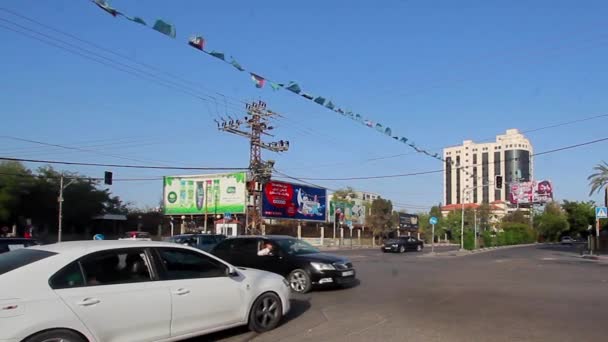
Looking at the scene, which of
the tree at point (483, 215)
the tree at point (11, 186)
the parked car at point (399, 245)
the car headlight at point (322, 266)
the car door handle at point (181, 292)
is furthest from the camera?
the tree at point (483, 215)

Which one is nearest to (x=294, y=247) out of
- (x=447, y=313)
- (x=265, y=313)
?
(x=447, y=313)

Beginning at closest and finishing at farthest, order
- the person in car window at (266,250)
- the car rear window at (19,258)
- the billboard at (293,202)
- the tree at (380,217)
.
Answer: the car rear window at (19,258)
the person in car window at (266,250)
the billboard at (293,202)
the tree at (380,217)

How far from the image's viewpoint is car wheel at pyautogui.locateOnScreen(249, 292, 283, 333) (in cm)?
804

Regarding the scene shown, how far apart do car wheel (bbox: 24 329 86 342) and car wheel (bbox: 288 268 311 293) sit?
7458 mm

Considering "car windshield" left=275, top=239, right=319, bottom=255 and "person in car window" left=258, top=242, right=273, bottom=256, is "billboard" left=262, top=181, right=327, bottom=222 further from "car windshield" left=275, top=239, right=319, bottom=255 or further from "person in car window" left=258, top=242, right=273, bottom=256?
"person in car window" left=258, top=242, right=273, bottom=256

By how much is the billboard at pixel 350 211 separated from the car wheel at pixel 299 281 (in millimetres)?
53361

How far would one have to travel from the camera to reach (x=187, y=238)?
22.6 metres

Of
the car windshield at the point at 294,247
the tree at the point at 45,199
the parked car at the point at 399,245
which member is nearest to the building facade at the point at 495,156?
the parked car at the point at 399,245

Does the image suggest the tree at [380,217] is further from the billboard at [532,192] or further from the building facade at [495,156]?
A: the billboard at [532,192]

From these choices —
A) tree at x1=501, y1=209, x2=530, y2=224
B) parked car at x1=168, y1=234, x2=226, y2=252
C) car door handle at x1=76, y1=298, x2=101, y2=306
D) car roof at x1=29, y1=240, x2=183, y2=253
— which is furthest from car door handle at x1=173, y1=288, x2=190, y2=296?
tree at x1=501, y1=209, x2=530, y2=224

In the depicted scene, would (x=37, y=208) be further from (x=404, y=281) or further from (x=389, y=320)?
(x=389, y=320)

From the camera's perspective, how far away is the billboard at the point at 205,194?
59.8 metres

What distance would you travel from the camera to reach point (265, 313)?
27.1 feet

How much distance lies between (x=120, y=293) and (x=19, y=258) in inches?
46.1
